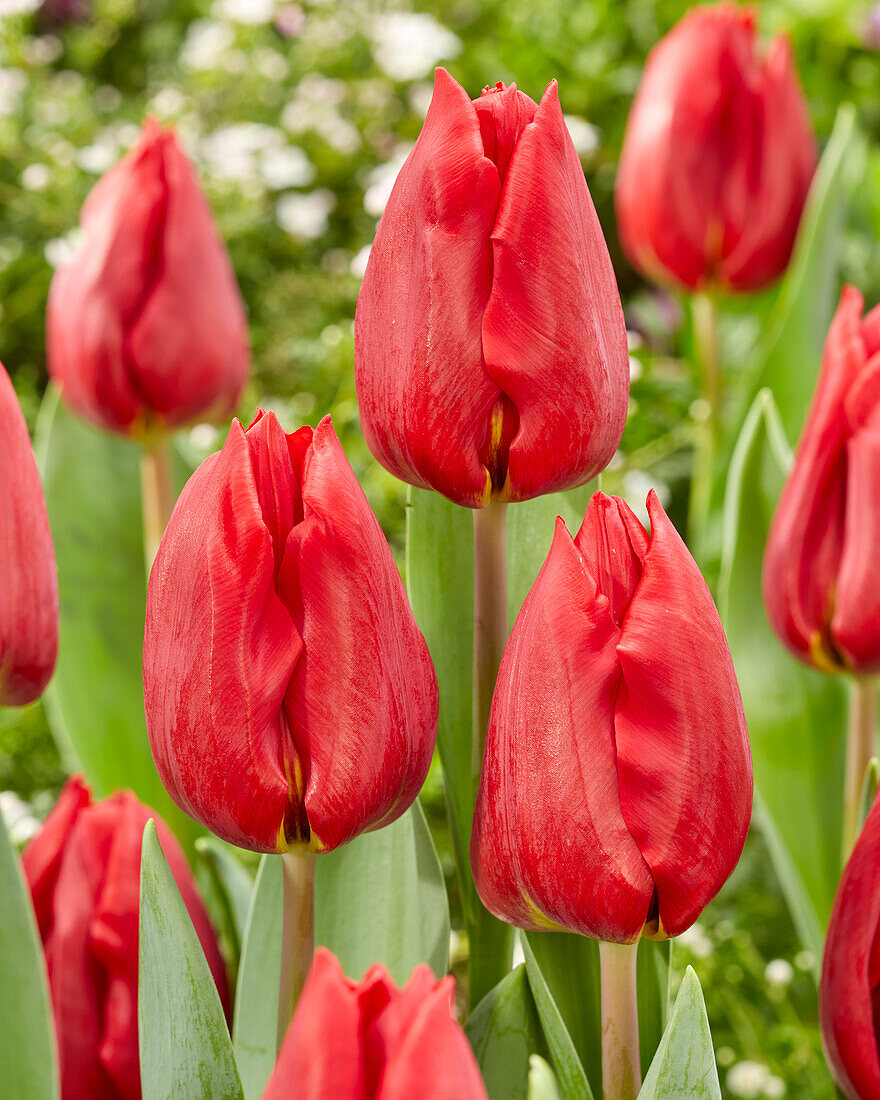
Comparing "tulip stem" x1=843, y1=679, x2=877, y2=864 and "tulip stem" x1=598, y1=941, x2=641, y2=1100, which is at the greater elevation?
"tulip stem" x1=598, y1=941, x2=641, y2=1100

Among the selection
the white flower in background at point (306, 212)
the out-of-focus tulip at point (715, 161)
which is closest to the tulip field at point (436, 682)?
the out-of-focus tulip at point (715, 161)

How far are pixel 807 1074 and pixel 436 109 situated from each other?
23.7 inches

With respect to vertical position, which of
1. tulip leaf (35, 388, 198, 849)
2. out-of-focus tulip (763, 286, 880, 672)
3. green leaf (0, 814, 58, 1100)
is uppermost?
out-of-focus tulip (763, 286, 880, 672)

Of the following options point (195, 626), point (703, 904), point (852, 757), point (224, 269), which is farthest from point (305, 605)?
point (224, 269)

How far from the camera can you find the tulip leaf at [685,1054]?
33 centimetres

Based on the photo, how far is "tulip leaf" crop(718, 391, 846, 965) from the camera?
0.66 m

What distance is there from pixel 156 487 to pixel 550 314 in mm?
460

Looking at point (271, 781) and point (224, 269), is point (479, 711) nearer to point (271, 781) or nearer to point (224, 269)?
point (271, 781)

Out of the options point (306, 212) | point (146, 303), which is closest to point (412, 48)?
point (306, 212)

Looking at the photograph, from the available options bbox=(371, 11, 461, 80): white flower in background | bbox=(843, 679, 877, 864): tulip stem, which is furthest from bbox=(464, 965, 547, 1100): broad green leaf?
bbox=(371, 11, 461, 80): white flower in background

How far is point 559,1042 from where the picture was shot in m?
0.37

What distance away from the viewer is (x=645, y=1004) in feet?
1.42

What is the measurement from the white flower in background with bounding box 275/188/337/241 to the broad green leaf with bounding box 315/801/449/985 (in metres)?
1.35

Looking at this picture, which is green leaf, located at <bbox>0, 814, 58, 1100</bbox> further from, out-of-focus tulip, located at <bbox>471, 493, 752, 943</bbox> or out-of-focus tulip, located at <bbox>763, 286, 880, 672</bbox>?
out-of-focus tulip, located at <bbox>763, 286, 880, 672</bbox>
